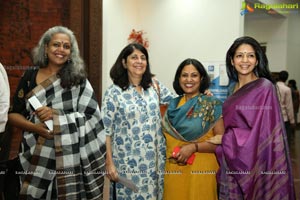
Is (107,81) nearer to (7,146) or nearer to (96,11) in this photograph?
(96,11)

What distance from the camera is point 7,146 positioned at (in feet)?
6.38

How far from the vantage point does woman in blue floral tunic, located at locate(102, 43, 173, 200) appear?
2.01 metres

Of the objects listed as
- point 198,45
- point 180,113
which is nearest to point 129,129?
point 180,113

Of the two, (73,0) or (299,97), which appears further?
(299,97)

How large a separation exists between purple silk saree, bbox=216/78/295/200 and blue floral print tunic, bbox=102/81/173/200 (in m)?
0.50

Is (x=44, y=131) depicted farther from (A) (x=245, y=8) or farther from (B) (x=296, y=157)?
(B) (x=296, y=157)

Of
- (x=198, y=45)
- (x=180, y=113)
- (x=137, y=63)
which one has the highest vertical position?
(x=198, y=45)

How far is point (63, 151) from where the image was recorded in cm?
178

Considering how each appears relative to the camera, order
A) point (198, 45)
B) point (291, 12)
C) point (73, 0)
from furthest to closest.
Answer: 1. point (291, 12)
2. point (198, 45)
3. point (73, 0)

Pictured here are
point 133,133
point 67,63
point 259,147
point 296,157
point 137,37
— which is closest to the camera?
point 259,147

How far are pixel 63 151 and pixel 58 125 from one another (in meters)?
0.14

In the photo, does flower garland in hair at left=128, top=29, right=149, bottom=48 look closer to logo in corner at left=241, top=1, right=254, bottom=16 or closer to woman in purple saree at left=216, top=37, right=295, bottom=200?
logo in corner at left=241, top=1, right=254, bottom=16

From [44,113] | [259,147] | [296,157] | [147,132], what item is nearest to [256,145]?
[259,147]

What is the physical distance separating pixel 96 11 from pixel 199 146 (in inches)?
82.9
